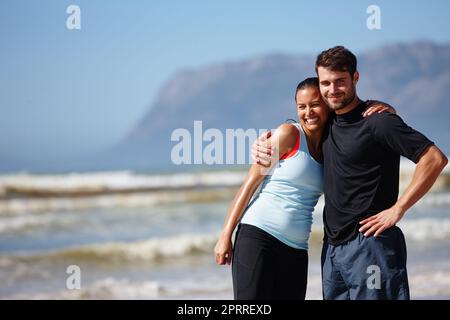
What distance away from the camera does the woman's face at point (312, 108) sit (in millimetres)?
3125

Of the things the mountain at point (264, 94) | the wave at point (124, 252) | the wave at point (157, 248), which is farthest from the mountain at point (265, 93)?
the wave at point (124, 252)

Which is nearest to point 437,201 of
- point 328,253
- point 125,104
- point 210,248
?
point 210,248

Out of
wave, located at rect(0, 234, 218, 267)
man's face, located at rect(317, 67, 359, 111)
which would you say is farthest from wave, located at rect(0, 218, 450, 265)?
man's face, located at rect(317, 67, 359, 111)

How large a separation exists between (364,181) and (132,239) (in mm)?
8262

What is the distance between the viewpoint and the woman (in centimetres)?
303

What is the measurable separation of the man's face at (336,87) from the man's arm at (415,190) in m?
0.41

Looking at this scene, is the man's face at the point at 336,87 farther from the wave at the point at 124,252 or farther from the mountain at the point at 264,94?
the mountain at the point at 264,94

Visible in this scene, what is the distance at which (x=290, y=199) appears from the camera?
10.0ft

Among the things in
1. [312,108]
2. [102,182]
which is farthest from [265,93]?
[312,108]

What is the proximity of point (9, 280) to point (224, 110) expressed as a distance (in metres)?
36.7

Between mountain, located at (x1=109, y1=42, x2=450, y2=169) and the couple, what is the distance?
30124mm

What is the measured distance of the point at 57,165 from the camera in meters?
25.1

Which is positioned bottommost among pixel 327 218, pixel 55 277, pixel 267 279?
pixel 55 277

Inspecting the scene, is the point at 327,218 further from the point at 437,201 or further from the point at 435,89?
the point at 435,89
